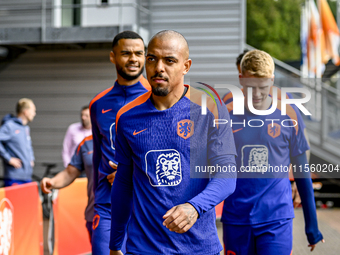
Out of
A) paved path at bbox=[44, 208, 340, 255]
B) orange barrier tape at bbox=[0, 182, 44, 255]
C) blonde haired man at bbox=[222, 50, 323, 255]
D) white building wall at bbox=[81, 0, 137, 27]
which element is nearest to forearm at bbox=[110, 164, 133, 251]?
blonde haired man at bbox=[222, 50, 323, 255]

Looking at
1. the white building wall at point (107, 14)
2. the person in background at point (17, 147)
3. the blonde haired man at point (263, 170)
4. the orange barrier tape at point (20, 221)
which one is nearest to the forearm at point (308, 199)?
the blonde haired man at point (263, 170)

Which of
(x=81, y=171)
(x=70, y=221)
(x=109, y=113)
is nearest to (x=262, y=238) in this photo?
(x=109, y=113)

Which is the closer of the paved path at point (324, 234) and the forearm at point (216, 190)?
the forearm at point (216, 190)

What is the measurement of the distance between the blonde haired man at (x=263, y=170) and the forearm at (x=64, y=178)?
1.79m

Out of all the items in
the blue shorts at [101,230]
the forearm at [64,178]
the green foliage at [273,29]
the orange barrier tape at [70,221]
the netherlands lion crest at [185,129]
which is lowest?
the orange barrier tape at [70,221]

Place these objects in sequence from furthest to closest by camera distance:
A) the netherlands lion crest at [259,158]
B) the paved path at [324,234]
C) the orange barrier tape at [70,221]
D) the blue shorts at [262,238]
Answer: the paved path at [324,234] < the orange barrier tape at [70,221] < the netherlands lion crest at [259,158] < the blue shorts at [262,238]

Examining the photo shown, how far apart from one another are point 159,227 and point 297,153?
1653 mm

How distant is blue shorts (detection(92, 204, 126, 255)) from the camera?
4.23m

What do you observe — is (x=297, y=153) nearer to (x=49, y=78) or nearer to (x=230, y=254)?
(x=230, y=254)

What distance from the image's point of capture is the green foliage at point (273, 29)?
164ft

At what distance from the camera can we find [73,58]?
45.0ft

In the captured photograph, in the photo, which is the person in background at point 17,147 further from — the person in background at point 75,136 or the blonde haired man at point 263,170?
the blonde haired man at point 263,170

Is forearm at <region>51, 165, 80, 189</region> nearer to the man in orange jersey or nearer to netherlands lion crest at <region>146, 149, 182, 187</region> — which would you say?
the man in orange jersey

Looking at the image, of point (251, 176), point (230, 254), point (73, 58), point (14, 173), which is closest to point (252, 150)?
point (251, 176)
